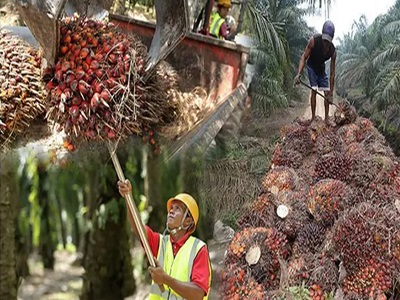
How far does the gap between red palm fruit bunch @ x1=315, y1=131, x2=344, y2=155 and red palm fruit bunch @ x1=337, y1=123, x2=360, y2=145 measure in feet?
0.32

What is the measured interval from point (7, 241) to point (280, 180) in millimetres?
2105

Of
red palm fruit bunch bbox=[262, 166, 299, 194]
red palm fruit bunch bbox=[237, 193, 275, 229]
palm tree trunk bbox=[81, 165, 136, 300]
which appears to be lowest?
red palm fruit bunch bbox=[237, 193, 275, 229]

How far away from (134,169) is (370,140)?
11.6 feet

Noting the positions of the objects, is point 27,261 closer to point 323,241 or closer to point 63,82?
point 63,82

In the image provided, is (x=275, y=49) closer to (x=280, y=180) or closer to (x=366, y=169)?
(x=280, y=180)

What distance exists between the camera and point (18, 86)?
2.28 ft

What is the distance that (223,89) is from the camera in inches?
37.8

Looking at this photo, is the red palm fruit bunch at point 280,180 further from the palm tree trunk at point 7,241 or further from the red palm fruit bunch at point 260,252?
the palm tree trunk at point 7,241

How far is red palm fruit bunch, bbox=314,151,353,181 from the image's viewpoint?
312cm

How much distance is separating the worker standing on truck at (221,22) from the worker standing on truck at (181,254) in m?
0.39

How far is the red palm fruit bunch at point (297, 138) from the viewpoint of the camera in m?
3.33

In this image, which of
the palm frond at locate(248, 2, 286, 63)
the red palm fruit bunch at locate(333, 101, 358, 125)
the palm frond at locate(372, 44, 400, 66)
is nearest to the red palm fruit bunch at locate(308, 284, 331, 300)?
the palm frond at locate(248, 2, 286, 63)

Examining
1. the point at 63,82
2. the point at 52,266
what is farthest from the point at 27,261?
the point at 63,82

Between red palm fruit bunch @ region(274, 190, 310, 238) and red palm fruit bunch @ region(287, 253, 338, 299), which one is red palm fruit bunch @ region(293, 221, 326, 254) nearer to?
red palm fruit bunch @ region(274, 190, 310, 238)
